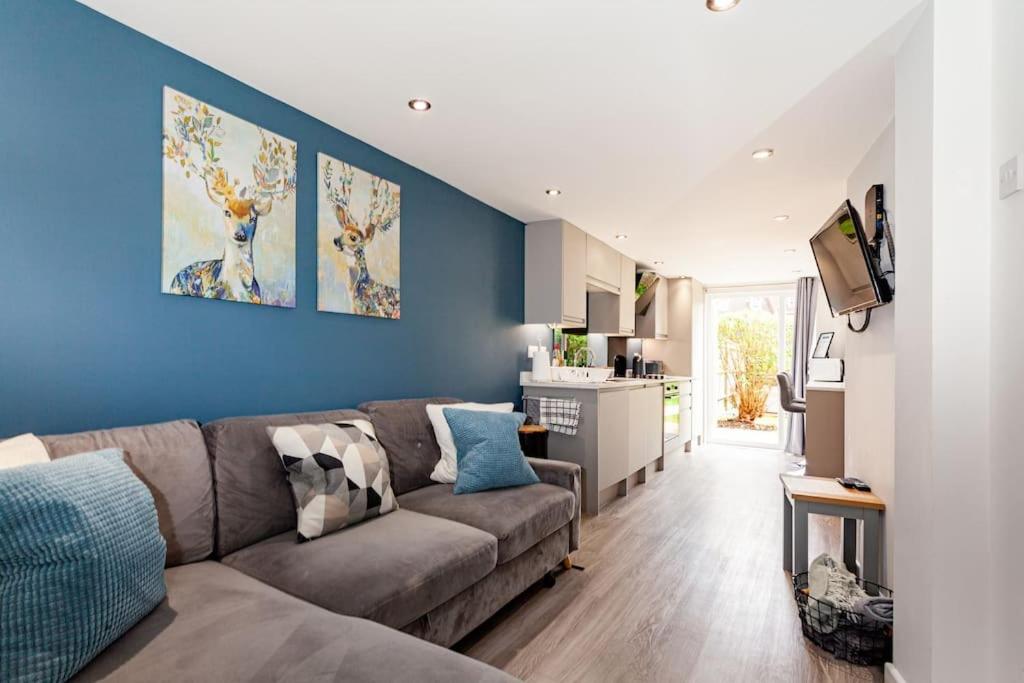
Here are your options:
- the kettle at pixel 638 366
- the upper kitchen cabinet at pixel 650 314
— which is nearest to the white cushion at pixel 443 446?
the kettle at pixel 638 366

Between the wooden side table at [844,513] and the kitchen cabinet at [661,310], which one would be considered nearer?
the wooden side table at [844,513]

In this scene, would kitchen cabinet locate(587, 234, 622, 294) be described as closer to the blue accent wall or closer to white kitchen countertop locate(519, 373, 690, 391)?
white kitchen countertop locate(519, 373, 690, 391)

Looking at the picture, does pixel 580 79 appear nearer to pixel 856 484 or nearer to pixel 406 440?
pixel 406 440

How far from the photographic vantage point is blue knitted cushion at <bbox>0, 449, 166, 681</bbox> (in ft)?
3.22

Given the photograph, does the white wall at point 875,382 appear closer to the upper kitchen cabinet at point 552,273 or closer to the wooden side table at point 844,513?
the wooden side table at point 844,513

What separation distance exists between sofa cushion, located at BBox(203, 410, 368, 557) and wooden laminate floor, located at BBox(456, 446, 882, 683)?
0.97m

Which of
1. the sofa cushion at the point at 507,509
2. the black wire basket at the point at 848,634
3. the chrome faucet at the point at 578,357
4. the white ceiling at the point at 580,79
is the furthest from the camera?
the chrome faucet at the point at 578,357

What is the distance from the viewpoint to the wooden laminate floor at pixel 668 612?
6.55ft

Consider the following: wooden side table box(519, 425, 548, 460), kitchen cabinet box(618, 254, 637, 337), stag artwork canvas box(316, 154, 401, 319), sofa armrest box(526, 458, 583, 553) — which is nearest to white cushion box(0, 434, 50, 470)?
stag artwork canvas box(316, 154, 401, 319)

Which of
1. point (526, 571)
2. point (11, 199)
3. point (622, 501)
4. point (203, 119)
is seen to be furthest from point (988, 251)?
point (622, 501)

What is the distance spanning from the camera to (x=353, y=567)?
166 cm

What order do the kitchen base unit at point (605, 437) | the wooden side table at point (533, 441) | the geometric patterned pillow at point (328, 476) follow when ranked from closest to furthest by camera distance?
the geometric patterned pillow at point (328, 476) < the wooden side table at point (533, 441) < the kitchen base unit at point (605, 437)

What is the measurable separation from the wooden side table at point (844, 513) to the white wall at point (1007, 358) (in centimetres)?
106

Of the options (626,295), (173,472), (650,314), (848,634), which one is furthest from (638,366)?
(173,472)
